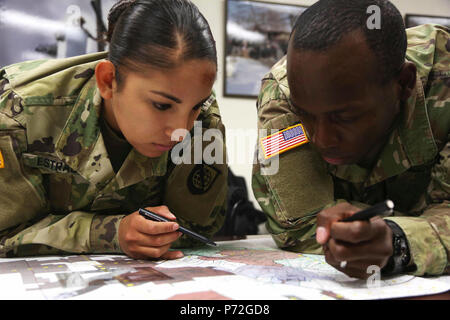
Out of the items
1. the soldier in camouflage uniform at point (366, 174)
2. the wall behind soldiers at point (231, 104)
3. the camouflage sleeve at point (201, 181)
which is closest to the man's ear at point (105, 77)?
the camouflage sleeve at point (201, 181)

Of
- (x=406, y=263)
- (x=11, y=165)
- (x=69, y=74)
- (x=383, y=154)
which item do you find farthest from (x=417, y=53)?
(x=11, y=165)

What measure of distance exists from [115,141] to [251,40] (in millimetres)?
1571

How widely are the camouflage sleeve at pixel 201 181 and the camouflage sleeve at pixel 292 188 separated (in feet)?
0.36

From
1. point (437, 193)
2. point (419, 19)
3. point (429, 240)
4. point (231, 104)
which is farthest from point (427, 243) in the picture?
point (419, 19)

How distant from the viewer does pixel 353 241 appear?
0.56m

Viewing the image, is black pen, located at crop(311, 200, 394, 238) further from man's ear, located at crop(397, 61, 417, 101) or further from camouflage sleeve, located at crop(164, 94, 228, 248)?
camouflage sleeve, located at crop(164, 94, 228, 248)

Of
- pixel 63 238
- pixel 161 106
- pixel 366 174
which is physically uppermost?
pixel 161 106

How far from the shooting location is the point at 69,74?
2.93 ft

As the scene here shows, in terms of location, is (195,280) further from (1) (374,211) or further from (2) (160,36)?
(2) (160,36)

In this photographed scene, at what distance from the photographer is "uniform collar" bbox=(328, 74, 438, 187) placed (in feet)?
2.55

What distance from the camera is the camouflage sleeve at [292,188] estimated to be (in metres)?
0.85
